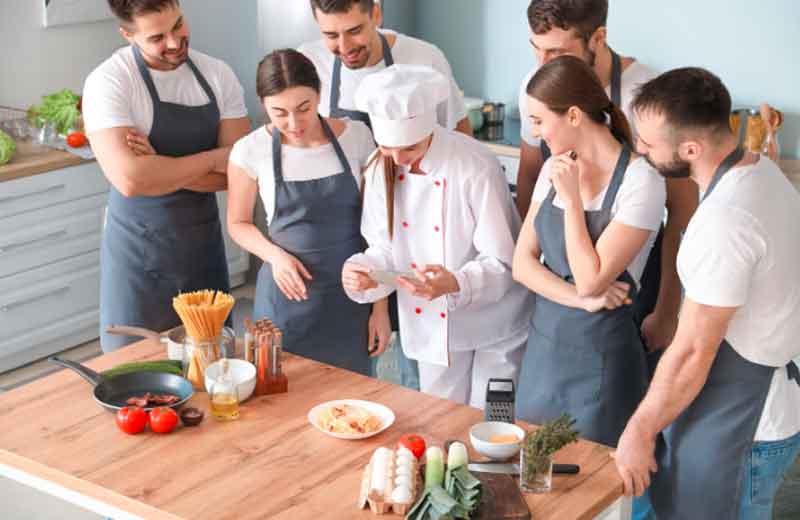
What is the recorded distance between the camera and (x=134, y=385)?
10.3ft

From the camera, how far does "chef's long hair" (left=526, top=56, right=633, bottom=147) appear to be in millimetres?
3061

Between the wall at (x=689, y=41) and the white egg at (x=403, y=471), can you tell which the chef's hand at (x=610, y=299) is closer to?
the white egg at (x=403, y=471)

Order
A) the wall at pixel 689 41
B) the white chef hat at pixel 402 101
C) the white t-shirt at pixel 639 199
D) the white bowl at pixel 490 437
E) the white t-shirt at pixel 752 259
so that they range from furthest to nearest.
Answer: the wall at pixel 689 41, the white chef hat at pixel 402 101, the white t-shirt at pixel 639 199, the white bowl at pixel 490 437, the white t-shirt at pixel 752 259

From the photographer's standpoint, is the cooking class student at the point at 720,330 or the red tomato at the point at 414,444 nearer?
the cooking class student at the point at 720,330

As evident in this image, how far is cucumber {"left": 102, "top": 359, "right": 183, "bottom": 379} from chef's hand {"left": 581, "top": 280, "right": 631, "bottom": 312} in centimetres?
111

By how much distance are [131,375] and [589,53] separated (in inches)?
63.7

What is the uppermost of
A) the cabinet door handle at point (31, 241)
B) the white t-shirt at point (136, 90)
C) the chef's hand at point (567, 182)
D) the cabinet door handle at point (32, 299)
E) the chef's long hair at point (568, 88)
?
the chef's long hair at point (568, 88)

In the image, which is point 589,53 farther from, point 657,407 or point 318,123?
point 657,407

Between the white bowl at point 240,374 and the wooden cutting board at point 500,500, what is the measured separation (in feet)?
2.28

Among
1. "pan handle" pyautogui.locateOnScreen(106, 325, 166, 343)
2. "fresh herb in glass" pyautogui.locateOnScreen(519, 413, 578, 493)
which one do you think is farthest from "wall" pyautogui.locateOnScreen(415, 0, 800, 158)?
"fresh herb in glass" pyautogui.locateOnScreen(519, 413, 578, 493)

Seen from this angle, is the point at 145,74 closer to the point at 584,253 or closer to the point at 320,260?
the point at 320,260

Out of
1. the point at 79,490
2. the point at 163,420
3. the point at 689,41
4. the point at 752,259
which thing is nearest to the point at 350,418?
the point at 163,420

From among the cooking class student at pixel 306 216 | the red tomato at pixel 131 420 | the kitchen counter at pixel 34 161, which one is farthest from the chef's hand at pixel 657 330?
the kitchen counter at pixel 34 161

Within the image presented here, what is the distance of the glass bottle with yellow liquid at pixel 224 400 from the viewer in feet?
9.79
